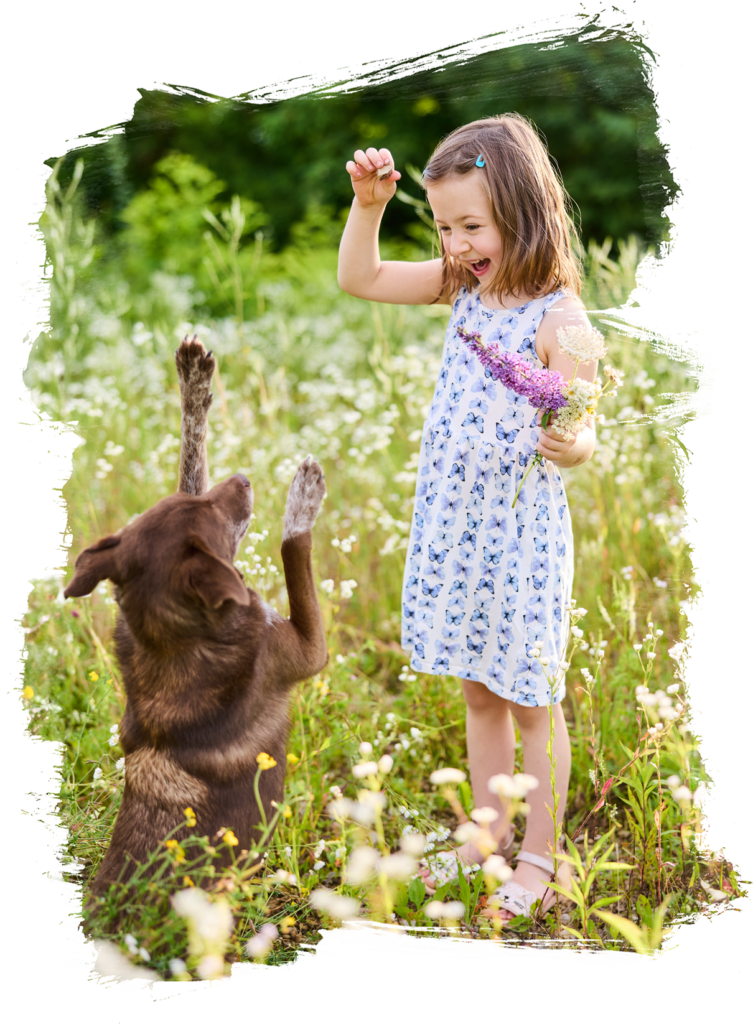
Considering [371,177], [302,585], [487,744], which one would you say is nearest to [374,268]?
[371,177]

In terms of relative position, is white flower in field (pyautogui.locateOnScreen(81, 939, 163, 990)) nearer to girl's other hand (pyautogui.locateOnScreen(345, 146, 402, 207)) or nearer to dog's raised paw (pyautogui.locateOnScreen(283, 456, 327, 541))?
dog's raised paw (pyautogui.locateOnScreen(283, 456, 327, 541))

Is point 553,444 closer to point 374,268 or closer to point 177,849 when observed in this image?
point 374,268

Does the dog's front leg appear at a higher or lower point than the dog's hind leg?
lower

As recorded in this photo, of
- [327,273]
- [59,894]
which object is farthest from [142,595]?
[327,273]

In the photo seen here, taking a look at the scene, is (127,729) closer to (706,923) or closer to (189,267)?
(706,923)

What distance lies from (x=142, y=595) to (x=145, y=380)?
5.54 metres

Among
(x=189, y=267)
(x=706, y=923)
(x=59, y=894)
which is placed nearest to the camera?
(x=706, y=923)

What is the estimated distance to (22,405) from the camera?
2.66m

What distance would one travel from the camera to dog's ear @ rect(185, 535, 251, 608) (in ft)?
7.17

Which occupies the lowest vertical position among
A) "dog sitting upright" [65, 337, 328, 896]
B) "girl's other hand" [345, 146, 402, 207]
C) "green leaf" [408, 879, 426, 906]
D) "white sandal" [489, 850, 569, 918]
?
"white sandal" [489, 850, 569, 918]

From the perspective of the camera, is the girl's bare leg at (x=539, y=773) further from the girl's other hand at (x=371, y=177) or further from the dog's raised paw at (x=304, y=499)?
the girl's other hand at (x=371, y=177)

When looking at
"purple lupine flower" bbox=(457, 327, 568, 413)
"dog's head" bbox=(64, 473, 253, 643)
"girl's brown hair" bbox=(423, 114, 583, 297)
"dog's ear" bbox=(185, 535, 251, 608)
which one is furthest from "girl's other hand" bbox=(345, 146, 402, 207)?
"dog's ear" bbox=(185, 535, 251, 608)

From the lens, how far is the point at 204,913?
5.77 ft

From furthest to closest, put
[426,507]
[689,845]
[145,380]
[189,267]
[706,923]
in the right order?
[189,267] < [145,380] < [426,507] < [689,845] < [706,923]
